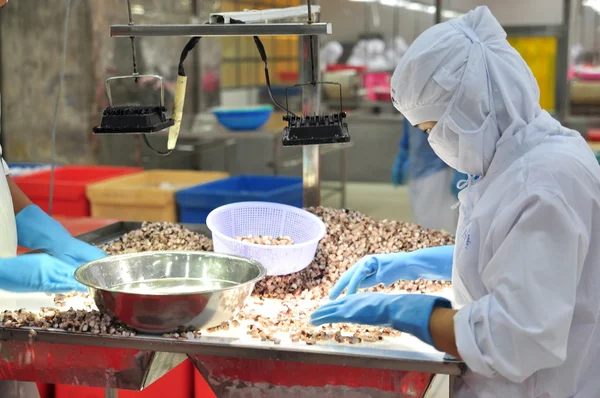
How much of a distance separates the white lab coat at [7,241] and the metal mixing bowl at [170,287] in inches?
14.1

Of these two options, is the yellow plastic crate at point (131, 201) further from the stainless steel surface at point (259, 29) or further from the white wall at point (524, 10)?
the white wall at point (524, 10)

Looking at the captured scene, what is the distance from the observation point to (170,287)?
6.19 ft

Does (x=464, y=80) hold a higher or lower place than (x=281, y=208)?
higher

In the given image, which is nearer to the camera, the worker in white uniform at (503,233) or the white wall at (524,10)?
the worker in white uniform at (503,233)

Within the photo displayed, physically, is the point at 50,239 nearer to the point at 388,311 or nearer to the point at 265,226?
the point at 265,226

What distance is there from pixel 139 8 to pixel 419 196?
241 cm

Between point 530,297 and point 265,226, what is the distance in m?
1.13

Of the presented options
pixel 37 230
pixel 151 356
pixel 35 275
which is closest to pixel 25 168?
pixel 37 230

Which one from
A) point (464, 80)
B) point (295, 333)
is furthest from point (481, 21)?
point (295, 333)

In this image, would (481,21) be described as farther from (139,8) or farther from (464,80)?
(139,8)

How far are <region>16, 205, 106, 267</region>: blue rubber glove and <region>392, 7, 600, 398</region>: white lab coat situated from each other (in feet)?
3.38

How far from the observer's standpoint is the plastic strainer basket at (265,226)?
6.69 ft

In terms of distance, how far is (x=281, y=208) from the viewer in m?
2.33

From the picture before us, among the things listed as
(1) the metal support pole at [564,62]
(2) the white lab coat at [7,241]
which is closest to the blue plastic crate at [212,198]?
(2) the white lab coat at [7,241]
